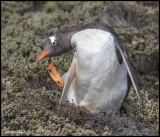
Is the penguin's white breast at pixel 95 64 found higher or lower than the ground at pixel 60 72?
higher

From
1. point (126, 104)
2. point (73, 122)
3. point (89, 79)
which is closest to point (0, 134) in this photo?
point (73, 122)

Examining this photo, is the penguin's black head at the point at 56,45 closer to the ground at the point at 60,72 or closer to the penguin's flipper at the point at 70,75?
the penguin's flipper at the point at 70,75

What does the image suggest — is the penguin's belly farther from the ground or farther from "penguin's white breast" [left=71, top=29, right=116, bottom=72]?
the ground

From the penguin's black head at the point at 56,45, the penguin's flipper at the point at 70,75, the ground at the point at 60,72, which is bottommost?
the ground at the point at 60,72

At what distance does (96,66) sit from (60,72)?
1350 millimetres

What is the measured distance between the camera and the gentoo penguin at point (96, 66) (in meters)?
3.66

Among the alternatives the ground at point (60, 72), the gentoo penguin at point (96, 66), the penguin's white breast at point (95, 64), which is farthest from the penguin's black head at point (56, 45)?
the ground at point (60, 72)

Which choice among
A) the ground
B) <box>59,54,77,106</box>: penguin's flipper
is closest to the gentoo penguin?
<box>59,54,77,106</box>: penguin's flipper

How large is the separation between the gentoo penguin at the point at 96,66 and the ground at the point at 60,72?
9.2 inches

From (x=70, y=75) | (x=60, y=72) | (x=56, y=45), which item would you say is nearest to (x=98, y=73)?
(x=70, y=75)

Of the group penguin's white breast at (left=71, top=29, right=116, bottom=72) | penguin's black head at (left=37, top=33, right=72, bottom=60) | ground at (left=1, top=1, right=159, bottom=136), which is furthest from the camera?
penguin's black head at (left=37, top=33, right=72, bottom=60)

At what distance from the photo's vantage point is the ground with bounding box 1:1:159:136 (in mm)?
3422

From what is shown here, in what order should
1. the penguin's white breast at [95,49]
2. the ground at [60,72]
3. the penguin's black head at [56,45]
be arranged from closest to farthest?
the ground at [60,72], the penguin's white breast at [95,49], the penguin's black head at [56,45]

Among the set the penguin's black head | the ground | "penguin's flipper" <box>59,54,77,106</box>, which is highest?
the penguin's black head
